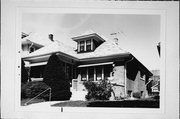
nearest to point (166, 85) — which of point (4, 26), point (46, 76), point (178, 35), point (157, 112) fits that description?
point (157, 112)

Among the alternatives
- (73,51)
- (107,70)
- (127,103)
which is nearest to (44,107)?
(73,51)

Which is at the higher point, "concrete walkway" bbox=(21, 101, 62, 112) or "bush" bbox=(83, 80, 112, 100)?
"bush" bbox=(83, 80, 112, 100)

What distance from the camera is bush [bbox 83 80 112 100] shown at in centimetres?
260

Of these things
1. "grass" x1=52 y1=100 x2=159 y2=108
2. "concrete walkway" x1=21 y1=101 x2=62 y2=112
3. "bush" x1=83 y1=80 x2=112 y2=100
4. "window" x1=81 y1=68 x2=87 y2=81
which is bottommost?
"concrete walkway" x1=21 y1=101 x2=62 y2=112

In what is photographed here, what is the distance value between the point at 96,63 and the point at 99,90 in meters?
0.33

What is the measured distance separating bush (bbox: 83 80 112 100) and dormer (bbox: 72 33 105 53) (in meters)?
0.42

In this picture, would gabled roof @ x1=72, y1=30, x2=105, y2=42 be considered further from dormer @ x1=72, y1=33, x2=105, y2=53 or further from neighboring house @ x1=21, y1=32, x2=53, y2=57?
neighboring house @ x1=21, y1=32, x2=53, y2=57

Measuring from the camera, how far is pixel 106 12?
2.62 m

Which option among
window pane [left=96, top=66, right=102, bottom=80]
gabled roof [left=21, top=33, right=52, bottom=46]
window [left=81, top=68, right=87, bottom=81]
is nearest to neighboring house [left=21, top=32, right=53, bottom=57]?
gabled roof [left=21, top=33, right=52, bottom=46]

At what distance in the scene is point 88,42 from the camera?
267cm

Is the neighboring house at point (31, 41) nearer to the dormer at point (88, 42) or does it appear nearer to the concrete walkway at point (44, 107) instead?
the dormer at point (88, 42)

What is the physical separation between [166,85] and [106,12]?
113 cm

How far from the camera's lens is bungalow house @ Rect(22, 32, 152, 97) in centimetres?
259

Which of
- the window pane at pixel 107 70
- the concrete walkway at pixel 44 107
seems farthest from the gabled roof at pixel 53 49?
the concrete walkway at pixel 44 107
